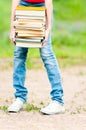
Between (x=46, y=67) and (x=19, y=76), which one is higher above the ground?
(x=46, y=67)

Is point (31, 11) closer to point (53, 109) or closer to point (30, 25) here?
point (30, 25)

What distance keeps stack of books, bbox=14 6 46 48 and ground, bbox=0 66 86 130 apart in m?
0.78

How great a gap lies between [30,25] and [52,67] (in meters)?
0.52

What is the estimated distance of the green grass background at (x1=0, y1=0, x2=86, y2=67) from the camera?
1141 cm

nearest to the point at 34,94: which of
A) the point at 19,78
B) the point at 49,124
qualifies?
the point at 19,78

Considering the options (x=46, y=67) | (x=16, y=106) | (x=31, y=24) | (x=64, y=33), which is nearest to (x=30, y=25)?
(x=31, y=24)

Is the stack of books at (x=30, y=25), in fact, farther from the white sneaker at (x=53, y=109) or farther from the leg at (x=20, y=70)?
the white sneaker at (x=53, y=109)

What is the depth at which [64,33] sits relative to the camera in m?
14.8

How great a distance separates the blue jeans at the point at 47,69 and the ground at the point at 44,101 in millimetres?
234

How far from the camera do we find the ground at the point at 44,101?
6.21 meters

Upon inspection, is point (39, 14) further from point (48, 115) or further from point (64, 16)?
point (64, 16)

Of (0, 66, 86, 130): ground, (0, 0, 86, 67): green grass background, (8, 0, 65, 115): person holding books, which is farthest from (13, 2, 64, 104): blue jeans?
(0, 0, 86, 67): green grass background

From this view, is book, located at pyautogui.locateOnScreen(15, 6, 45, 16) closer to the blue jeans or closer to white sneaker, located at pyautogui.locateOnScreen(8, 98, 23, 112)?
the blue jeans

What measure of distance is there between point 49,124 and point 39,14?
44.7 inches
